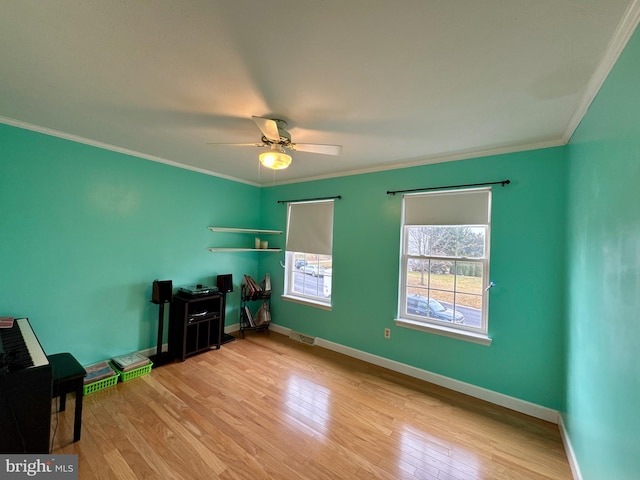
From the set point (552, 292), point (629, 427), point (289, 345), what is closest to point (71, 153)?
point (289, 345)

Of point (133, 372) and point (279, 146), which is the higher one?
point (279, 146)

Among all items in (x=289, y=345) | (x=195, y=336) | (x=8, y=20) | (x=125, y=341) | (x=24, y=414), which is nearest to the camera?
(x=8, y=20)

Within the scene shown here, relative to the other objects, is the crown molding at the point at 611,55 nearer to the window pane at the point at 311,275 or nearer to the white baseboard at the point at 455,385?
the white baseboard at the point at 455,385

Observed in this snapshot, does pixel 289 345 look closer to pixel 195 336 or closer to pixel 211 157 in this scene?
pixel 195 336

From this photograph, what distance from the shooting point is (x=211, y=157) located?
9.86 feet

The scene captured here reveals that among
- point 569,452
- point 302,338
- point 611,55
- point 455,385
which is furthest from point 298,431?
point 611,55

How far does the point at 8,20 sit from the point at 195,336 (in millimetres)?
2983

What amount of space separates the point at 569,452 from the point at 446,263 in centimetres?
161

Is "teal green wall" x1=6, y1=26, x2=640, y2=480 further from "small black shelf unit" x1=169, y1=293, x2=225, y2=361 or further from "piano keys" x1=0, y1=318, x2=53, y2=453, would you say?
"piano keys" x1=0, y1=318, x2=53, y2=453

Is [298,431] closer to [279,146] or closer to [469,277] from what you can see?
[469,277]

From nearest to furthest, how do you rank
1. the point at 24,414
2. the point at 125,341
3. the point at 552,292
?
the point at 24,414 < the point at 552,292 < the point at 125,341

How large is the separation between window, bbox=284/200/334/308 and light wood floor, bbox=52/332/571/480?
1.24m

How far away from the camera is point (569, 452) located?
70.3 inches

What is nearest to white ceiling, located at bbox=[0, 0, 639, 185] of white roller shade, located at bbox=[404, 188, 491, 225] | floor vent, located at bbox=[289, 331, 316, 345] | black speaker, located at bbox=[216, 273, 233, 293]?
white roller shade, located at bbox=[404, 188, 491, 225]
